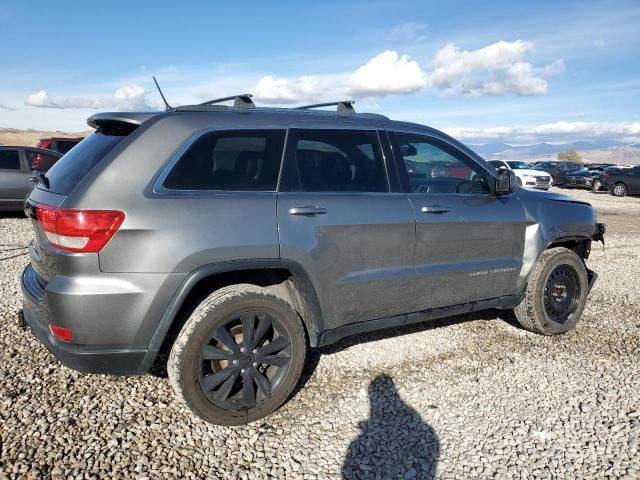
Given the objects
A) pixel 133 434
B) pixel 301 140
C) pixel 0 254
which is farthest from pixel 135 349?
pixel 0 254

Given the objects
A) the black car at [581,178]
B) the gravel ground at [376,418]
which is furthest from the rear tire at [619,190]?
the gravel ground at [376,418]

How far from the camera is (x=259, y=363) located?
9.87ft

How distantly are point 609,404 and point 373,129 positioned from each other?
2.44 m

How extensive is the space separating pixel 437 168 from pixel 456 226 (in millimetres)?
501

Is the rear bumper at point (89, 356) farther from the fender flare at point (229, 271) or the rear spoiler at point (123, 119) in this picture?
the rear spoiler at point (123, 119)

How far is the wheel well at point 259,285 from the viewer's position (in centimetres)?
298

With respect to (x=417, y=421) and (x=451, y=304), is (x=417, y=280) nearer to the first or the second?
(x=451, y=304)

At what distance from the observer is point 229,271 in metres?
2.87

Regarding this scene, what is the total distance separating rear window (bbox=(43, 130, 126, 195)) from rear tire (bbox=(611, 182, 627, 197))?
25.3 m

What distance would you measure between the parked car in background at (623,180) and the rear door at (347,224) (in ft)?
77.0

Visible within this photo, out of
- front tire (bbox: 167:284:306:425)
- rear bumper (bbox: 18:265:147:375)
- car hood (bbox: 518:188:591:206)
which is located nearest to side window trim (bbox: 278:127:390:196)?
front tire (bbox: 167:284:306:425)

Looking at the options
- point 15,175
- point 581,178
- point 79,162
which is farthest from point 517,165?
point 79,162

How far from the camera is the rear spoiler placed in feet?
9.47

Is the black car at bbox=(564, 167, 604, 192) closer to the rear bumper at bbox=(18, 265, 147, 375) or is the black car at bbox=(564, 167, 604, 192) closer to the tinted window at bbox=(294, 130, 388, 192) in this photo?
the tinted window at bbox=(294, 130, 388, 192)
